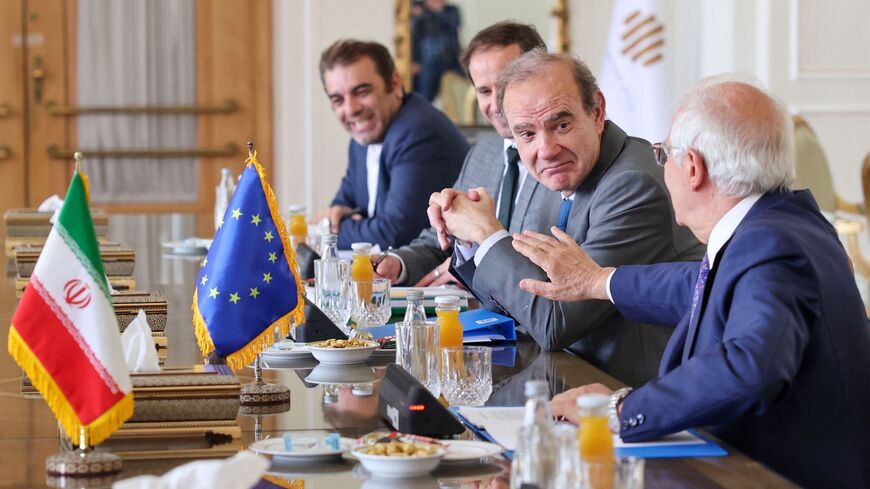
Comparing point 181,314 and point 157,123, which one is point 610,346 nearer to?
point 181,314

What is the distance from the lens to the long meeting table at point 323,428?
155 cm

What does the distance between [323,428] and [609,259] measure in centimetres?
105

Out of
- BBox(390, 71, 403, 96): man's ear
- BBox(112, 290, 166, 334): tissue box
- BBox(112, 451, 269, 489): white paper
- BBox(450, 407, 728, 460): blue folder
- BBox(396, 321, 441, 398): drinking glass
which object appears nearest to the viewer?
BBox(112, 451, 269, 489): white paper

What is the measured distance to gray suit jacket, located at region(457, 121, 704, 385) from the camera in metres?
2.59

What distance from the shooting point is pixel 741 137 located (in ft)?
6.54

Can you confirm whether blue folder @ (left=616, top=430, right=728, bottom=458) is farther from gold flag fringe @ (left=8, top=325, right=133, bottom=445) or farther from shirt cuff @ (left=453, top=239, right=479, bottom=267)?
shirt cuff @ (left=453, top=239, right=479, bottom=267)

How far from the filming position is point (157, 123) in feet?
24.7

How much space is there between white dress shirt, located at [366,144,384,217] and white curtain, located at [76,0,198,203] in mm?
2476

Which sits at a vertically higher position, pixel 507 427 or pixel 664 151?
pixel 664 151

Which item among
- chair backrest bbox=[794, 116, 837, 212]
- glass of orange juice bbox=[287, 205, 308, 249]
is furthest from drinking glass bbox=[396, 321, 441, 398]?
chair backrest bbox=[794, 116, 837, 212]

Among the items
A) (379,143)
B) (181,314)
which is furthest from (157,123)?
(181,314)

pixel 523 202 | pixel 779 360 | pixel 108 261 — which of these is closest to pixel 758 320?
pixel 779 360

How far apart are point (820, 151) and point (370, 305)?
4.09 metres

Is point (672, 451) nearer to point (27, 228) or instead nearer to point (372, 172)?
point (27, 228)
